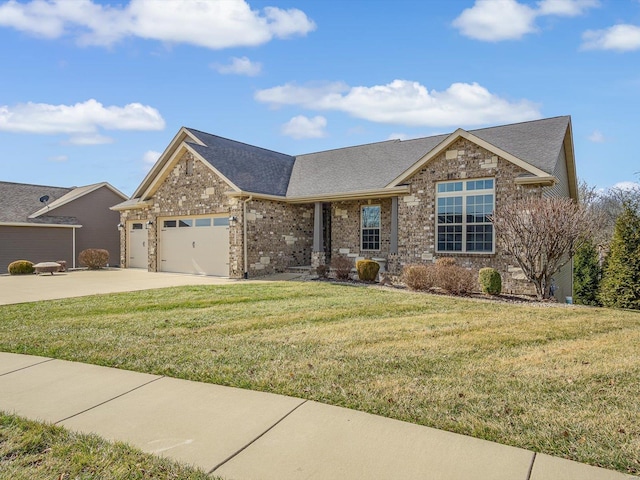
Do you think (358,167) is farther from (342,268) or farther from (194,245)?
(194,245)

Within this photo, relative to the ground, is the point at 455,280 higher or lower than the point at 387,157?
lower

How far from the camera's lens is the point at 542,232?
1097 cm

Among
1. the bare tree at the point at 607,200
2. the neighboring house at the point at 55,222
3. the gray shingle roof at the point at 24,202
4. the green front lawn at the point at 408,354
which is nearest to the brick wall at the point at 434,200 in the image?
the green front lawn at the point at 408,354

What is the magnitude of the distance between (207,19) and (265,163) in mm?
8721

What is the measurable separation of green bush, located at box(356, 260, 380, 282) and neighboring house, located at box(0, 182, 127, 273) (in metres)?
18.6

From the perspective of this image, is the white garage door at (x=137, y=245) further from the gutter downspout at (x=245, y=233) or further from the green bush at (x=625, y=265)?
the green bush at (x=625, y=265)

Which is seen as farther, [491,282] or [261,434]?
[491,282]

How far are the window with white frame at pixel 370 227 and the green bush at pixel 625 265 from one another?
7751 millimetres

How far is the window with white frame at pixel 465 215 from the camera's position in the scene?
1346cm

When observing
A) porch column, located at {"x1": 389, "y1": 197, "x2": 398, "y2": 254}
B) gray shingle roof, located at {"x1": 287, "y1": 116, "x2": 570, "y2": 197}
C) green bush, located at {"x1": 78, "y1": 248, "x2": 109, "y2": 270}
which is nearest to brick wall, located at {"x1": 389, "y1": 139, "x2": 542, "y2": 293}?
porch column, located at {"x1": 389, "y1": 197, "x2": 398, "y2": 254}

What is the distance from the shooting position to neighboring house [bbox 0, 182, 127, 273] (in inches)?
885

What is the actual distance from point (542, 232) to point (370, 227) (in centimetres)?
722

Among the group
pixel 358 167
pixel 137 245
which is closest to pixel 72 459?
pixel 358 167

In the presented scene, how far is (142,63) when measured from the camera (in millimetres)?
14703
